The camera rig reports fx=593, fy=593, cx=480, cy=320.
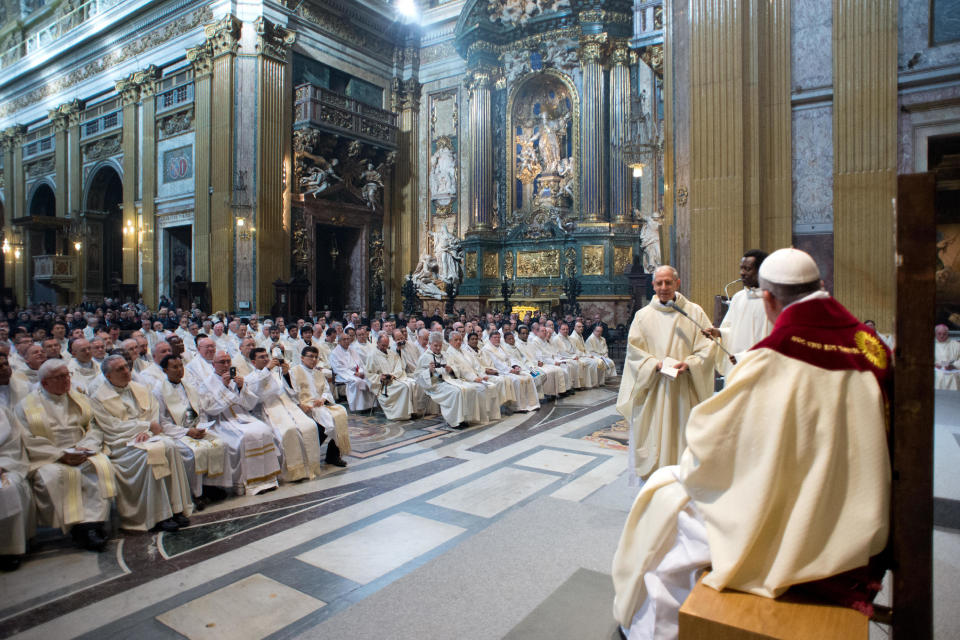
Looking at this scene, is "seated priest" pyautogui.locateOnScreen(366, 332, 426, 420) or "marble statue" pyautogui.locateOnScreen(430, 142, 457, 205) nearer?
"seated priest" pyautogui.locateOnScreen(366, 332, 426, 420)

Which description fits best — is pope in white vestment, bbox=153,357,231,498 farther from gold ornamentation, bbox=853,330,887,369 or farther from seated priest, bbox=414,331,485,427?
gold ornamentation, bbox=853,330,887,369

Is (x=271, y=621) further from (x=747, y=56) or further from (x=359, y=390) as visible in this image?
(x=747, y=56)

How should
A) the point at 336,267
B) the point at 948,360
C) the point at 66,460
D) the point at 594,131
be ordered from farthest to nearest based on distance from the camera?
the point at 336,267, the point at 594,131, the point at 948,360, the point at 66,460

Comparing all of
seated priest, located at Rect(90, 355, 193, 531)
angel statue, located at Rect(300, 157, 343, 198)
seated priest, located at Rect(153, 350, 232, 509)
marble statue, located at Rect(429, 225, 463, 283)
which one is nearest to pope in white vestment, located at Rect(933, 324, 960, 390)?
seated priest, located at Rect(153, 350, 232, 509)

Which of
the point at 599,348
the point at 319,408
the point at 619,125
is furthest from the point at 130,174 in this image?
the point at 319,408

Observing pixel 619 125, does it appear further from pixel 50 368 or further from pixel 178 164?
pixel 50 368

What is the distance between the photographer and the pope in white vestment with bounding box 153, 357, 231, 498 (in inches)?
190

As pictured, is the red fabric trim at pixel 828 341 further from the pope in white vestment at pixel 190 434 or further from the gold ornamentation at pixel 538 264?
the gold ornamentation at pixel 538 264

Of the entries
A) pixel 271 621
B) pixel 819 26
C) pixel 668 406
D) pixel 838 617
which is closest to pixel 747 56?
pixel 819 26

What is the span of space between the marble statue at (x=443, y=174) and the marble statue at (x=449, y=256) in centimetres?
126

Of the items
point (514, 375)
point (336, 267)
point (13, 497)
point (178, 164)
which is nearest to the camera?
point (13, 497)

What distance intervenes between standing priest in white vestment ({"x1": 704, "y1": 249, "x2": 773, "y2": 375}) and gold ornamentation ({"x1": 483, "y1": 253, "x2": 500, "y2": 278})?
15578 mm

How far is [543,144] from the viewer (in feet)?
65.4

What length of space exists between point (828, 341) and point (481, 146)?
19.3m
